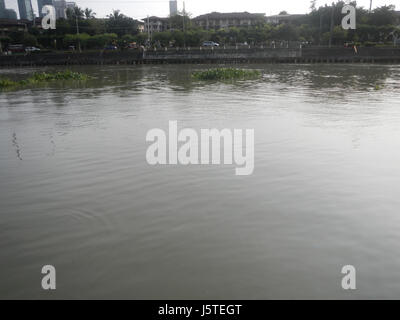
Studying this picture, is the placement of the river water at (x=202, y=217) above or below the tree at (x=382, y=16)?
below

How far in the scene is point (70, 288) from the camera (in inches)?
165

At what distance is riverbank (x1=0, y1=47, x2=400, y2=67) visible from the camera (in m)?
53.9

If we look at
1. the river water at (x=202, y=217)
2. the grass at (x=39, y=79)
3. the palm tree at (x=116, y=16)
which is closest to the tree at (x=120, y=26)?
the palm tree at (x=116, y=16)

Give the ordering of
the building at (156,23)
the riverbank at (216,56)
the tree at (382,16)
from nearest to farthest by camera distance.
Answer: the riverbank at (216,56), the tree at (382,16), the building at (156,23)

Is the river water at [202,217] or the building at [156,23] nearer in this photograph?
the river water at [202,217]

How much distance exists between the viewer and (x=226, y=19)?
106m

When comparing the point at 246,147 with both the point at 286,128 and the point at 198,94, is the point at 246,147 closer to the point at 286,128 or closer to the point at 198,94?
the point at 286,128

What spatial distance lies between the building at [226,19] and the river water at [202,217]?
102m

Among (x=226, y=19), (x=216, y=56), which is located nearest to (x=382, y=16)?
(x=216, y=56)

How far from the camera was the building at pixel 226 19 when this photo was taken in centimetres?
10469

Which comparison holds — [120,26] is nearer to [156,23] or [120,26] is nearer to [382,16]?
[156,23]

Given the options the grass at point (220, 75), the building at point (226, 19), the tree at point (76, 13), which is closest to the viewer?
the grass at point (220, 75)

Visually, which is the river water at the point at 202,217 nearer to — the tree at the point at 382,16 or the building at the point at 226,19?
the tree at the point at 382,16

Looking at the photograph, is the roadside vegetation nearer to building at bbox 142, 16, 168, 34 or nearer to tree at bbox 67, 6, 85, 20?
tree at bbox 67, 6, 85, 20
